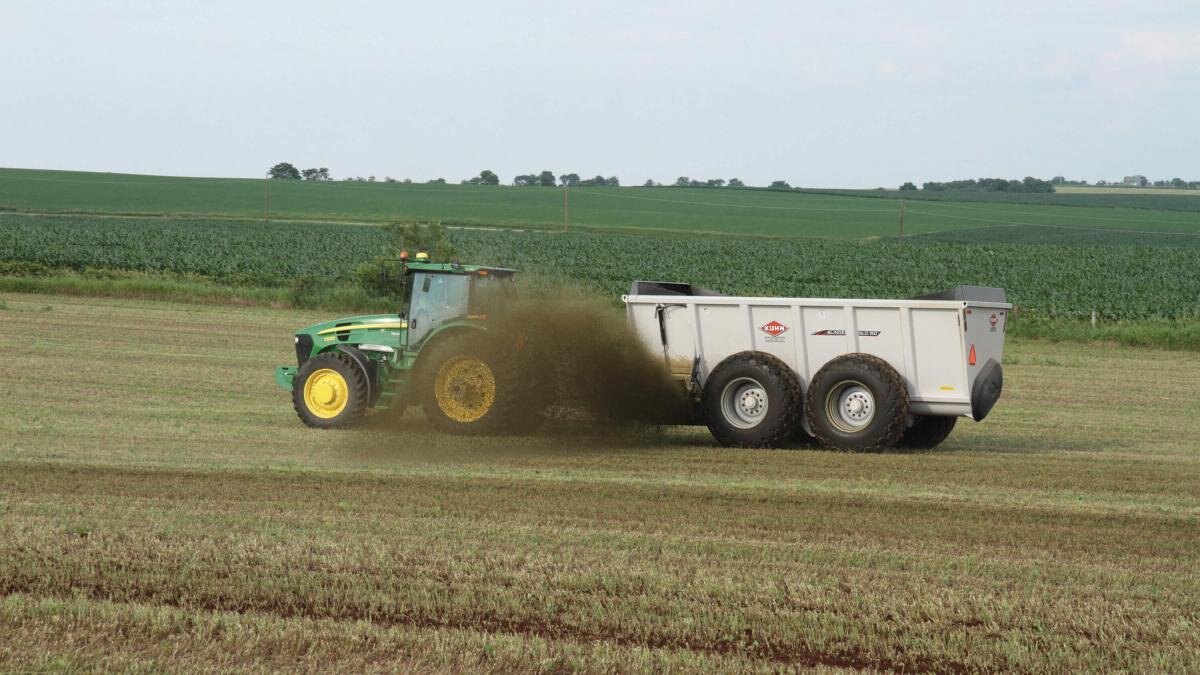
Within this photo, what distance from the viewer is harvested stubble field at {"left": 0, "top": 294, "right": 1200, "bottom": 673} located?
241 inches

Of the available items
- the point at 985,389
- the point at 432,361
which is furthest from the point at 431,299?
the point at 985,389

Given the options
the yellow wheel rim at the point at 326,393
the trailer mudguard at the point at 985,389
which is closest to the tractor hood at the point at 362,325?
the yellow wheel rim at the point at 326,393

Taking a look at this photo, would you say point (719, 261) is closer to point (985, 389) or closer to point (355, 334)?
point (355, 334)

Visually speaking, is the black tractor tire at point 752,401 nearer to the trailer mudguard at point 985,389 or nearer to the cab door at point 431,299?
the trailer mudguard at point 985,389

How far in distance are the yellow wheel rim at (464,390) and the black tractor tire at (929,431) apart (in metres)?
4.39

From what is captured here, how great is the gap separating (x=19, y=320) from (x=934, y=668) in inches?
965

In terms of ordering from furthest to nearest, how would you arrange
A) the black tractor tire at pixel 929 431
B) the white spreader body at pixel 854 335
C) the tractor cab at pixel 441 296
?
the black tractor tire at pixel 929 431, the tractor cab at pixel 441 296, the white spreader body at pixel 854 335

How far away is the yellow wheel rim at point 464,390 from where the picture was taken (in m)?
13.4

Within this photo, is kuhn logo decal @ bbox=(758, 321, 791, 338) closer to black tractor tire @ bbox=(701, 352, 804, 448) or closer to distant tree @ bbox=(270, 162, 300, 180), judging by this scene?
black tractor tire @ bbox=(701, 352, 804, 448)

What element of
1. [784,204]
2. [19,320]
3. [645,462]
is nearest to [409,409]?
[645,462]

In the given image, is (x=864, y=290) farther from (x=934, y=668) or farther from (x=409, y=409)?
(x=934, y=668)

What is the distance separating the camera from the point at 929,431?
549 inches

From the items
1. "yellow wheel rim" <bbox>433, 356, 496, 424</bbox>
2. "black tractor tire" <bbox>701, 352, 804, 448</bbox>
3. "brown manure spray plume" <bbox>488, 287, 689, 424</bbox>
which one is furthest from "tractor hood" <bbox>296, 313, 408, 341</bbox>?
"black tractor tire" <bbox>701, 352, 804, 448</bbox>

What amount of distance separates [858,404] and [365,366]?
514 cm
